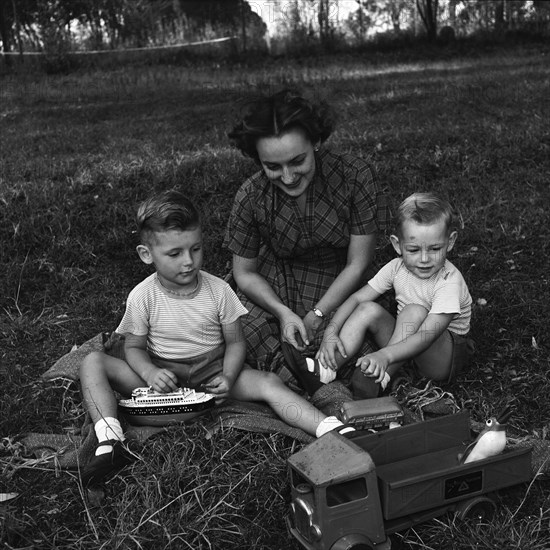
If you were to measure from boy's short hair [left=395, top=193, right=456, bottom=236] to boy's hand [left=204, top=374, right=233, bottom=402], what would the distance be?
106 cm

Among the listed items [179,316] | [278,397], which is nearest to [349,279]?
[278,397]

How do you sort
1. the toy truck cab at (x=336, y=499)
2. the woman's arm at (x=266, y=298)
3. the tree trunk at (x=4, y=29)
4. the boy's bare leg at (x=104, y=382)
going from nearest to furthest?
A: the toy truck cab at (x=336, y=499), the boy's bare leg at (x=104, y=382), the woman's arm at (x=266, y=298), the tree trunk at (x=4, y=29)

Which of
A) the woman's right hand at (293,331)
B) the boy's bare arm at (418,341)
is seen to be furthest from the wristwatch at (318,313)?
the boy's bare arm at (418,341)

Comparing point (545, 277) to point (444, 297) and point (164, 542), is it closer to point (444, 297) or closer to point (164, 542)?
point (444, 297)

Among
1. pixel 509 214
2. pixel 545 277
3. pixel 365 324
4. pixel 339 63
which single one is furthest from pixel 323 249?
pixel 339 63

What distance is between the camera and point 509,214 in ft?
17.5

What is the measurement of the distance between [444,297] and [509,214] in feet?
7.13

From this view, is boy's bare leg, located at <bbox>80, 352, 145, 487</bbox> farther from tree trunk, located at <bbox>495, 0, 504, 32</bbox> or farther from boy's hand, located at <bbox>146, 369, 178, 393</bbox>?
tree trunk, located at <bbox>495, 0, 504, 32</bbox>

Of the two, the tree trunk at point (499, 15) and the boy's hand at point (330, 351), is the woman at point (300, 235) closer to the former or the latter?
the boy's hand at point (330, 351)

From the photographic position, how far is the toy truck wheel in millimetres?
2548

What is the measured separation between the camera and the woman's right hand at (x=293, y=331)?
356cm

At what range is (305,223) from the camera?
12.5 feet

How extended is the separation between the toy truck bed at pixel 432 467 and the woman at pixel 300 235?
0.85 meters

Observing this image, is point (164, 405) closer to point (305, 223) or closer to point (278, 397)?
point (278, 397)
